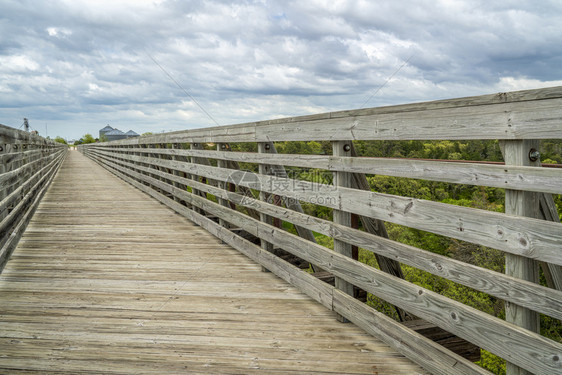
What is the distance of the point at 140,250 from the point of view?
5301 mm

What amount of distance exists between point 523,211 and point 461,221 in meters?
0.30

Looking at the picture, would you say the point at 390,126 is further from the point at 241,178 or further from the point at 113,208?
the point at 113,208

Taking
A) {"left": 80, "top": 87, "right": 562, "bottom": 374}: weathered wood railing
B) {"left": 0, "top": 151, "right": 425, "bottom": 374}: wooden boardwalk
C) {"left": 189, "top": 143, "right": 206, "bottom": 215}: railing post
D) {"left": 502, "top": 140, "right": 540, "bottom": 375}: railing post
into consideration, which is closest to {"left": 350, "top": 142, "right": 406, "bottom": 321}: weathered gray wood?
{"left": 80, "top": 87, "right": 562, "bottom": 374}: weathered wood railing

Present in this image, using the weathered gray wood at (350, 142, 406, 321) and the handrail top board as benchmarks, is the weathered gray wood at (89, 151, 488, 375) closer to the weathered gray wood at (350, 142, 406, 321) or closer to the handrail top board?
the weathered gray wood at (350, 142, 406, 321)

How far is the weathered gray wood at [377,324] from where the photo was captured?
7.34ft

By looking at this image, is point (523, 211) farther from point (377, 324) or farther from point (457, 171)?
point (377, 324)

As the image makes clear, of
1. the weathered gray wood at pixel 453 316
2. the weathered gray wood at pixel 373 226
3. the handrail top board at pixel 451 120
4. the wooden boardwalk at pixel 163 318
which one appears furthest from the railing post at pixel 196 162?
the weathered gray wood at pixel 373 226

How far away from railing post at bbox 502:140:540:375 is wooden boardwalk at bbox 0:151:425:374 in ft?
2.44

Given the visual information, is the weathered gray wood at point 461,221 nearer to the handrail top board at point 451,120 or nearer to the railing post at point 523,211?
the railing post at point 523,211

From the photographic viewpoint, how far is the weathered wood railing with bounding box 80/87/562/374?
1.79 m

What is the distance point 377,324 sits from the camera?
9.05 ft

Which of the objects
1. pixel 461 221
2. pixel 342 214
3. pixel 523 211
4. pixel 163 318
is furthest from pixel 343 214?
pixel 163 318

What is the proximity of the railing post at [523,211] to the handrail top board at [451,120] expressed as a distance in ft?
0.23

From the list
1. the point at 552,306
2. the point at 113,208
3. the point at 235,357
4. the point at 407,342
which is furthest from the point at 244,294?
the point at 113,208
